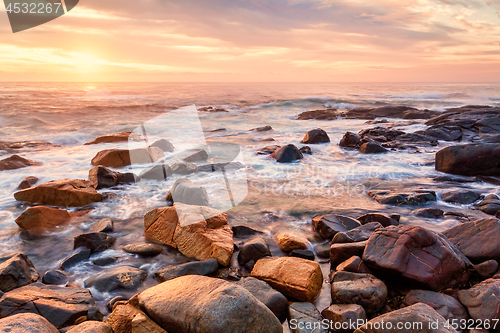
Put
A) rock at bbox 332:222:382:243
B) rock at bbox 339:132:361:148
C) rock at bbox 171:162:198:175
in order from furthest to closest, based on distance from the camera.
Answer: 1. rock at bbox 339:132:361:148
2. rock at bbox 171:162:198:175
3. rock at bbox 332:222:382:243

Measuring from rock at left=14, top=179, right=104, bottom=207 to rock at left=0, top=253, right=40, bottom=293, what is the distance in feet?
7.28

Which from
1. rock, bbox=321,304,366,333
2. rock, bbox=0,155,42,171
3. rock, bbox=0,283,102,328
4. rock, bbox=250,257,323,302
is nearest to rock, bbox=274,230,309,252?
rock, bbox=250,257,323,302

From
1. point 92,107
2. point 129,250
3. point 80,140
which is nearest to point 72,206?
point 129,250

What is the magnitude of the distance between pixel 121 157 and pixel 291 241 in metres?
5.92

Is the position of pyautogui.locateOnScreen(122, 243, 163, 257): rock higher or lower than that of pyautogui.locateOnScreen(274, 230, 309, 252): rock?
higher

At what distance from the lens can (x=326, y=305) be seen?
9.80ft

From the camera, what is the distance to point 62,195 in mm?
5578

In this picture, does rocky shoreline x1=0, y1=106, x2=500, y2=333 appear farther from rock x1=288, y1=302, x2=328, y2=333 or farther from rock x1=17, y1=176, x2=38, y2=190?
rock x1=17, y1=176, x2=38, y2=190

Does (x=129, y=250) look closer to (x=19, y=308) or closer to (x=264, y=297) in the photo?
(x=19, y=308)

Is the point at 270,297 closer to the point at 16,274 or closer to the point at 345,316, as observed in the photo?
the point at 345,316

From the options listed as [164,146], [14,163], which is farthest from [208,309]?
[164,146]

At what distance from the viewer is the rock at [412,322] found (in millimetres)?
2213

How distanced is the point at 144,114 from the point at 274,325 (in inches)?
864

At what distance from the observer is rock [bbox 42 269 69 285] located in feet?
11.2
